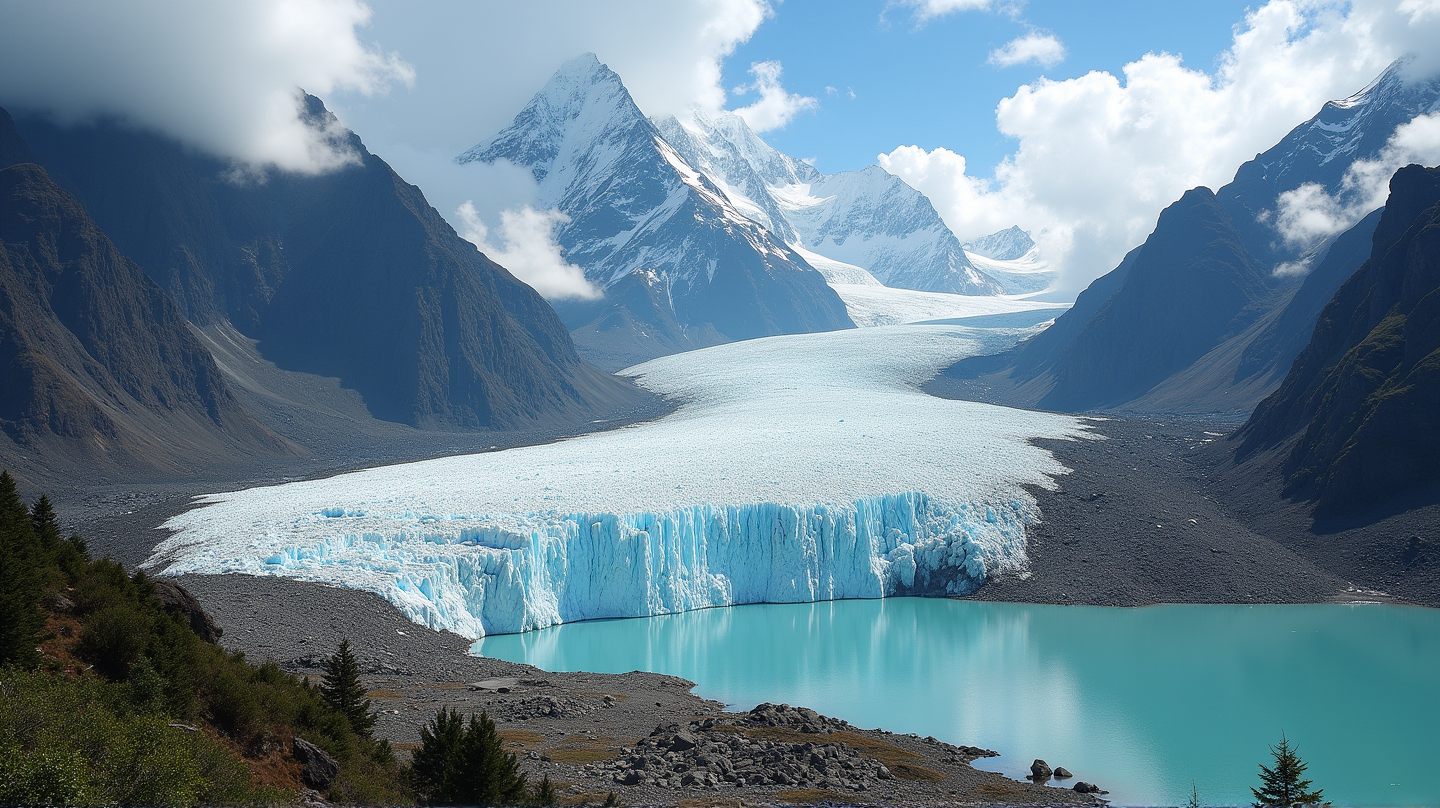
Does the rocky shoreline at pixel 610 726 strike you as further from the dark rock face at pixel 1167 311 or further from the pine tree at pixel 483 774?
the dark rock face at pixel 1167 311

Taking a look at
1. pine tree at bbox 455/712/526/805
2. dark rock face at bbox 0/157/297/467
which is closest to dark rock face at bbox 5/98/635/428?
dark rock face at bbox 0/157/297/467

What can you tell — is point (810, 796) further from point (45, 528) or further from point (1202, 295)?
point (1202, 295)

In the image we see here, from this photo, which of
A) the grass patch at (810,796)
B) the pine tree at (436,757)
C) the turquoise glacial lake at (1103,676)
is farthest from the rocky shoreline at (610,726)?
the turquoise glacial lake at (1103,676)

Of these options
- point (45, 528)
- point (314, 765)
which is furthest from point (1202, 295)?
point (45, 528)

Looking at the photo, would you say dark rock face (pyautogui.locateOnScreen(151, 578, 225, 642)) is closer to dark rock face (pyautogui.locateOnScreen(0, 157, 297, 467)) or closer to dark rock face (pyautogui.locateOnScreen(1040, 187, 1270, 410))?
dark rock face (pyautogui.locateOnScreen(0, 157, 297, 467))

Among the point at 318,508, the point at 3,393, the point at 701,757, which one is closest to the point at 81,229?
the point at 3,393

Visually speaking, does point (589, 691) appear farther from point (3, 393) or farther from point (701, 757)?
point (3, 393)
